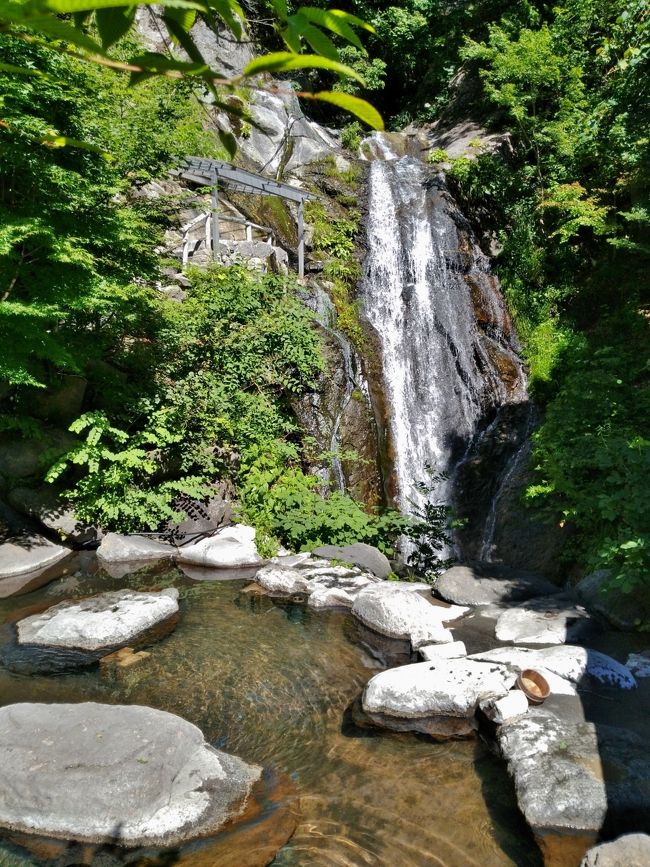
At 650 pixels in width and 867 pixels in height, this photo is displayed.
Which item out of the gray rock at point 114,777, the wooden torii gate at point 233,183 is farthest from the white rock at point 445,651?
the wooden torii gate at point 233,183

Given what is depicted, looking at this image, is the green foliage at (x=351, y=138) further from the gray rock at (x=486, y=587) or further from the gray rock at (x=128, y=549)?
the gray rock at (x=486, y=587)

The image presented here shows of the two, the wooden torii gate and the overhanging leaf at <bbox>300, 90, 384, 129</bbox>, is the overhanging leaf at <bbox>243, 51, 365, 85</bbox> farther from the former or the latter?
the wooden torii gate

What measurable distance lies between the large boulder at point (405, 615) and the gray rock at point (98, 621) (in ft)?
6.67

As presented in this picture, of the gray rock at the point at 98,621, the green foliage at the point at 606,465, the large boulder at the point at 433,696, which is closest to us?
the large boulder at the point at 433,696

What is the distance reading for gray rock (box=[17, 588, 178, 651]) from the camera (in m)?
5.64

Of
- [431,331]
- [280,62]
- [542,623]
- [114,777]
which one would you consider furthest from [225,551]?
[280,62]

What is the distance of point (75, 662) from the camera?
534 centimetres

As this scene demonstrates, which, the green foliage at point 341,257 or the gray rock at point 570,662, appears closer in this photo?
the gray rock at point 570,662

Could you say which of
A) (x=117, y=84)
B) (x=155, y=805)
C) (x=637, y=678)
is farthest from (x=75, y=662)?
(x=117, y=84)

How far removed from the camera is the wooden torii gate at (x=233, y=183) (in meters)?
12.2

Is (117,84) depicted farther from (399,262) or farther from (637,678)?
(637,678)

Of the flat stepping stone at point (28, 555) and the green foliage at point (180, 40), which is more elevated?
the green foliage at point (180, 40)

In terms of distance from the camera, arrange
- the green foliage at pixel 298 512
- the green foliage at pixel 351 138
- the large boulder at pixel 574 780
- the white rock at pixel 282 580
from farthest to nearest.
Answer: the green foliage at pixel 351 138, the green foliage at pixel 298 512, the white rock at pixel 282 580, the large boulder at pixel 574 780

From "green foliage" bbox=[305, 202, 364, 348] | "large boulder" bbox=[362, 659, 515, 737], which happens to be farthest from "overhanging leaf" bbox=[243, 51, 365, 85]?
"green foliage" bbox=[305, 202, 364, 348]
